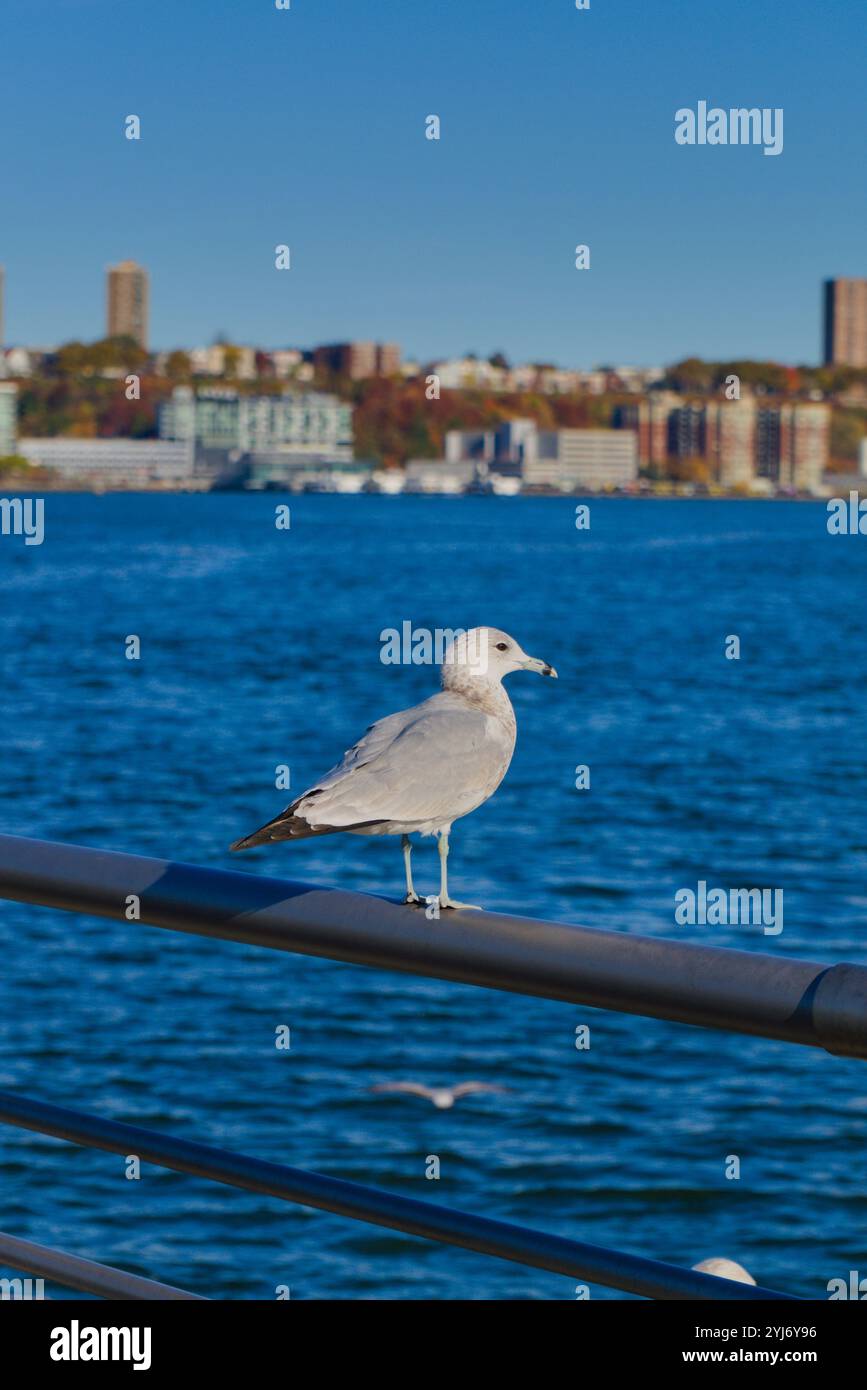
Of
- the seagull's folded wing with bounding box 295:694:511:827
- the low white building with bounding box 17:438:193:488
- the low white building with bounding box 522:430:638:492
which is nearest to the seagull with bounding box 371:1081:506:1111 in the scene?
the seagull's folded wing with bounding box 295:694:511:827

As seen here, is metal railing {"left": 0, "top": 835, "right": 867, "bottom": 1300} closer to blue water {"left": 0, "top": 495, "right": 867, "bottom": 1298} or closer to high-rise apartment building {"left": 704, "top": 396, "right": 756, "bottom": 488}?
blue water {"left": 0, "top": 495, "right": 867, "bottom": 1298}

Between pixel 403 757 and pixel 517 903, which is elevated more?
pixel 403 757

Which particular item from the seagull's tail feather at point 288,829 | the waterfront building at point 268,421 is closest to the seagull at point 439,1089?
the seagull's tail feather at point 288,829

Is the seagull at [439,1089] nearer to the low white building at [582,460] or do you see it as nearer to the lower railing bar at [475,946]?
the lower railing bar at [475,946]

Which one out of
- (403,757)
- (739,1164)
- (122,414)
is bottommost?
(739,1164)

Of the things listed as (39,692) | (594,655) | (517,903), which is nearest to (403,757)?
(517,903)
